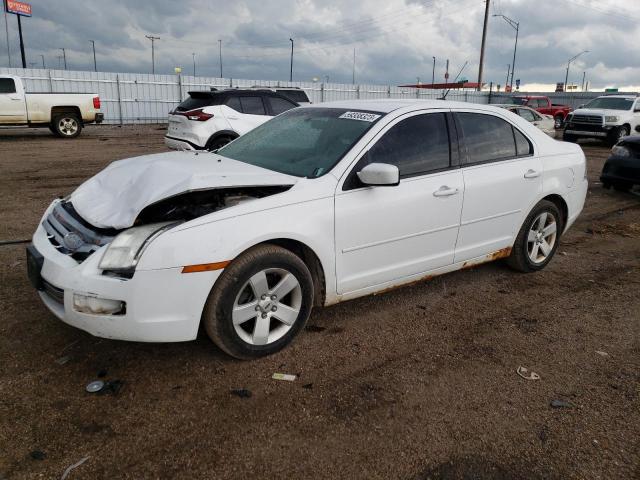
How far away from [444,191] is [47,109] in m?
16.6

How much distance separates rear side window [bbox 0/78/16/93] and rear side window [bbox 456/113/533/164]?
16422 mm

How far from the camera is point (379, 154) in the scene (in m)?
3.79

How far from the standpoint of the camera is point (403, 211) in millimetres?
3836

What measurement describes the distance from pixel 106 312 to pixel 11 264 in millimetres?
2649

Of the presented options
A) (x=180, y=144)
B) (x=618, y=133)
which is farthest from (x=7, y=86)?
(x=618, y=133)

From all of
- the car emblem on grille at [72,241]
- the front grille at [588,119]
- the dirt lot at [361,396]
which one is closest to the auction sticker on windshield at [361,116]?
the dirt lot at [361,396]

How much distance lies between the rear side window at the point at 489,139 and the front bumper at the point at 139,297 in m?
2.53

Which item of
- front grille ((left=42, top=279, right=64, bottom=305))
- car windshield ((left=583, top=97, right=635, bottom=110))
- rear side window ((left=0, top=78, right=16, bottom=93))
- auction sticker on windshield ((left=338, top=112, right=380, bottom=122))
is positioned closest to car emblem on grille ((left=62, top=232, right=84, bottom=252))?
front grille ((left=42, top=279, right=64, bottom=305))

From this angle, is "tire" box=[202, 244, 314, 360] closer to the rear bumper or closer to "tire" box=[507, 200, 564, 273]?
"tire" box=[507, 200, 564, 273]

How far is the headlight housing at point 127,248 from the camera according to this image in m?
2.90

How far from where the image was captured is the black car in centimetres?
916

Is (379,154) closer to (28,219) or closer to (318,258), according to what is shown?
(318,258)

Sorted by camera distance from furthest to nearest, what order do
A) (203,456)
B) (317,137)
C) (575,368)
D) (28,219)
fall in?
(28,219) → (317,137) → (575,368) → (203,456)

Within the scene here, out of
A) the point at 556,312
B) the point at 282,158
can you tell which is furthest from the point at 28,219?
the point at 556,312
